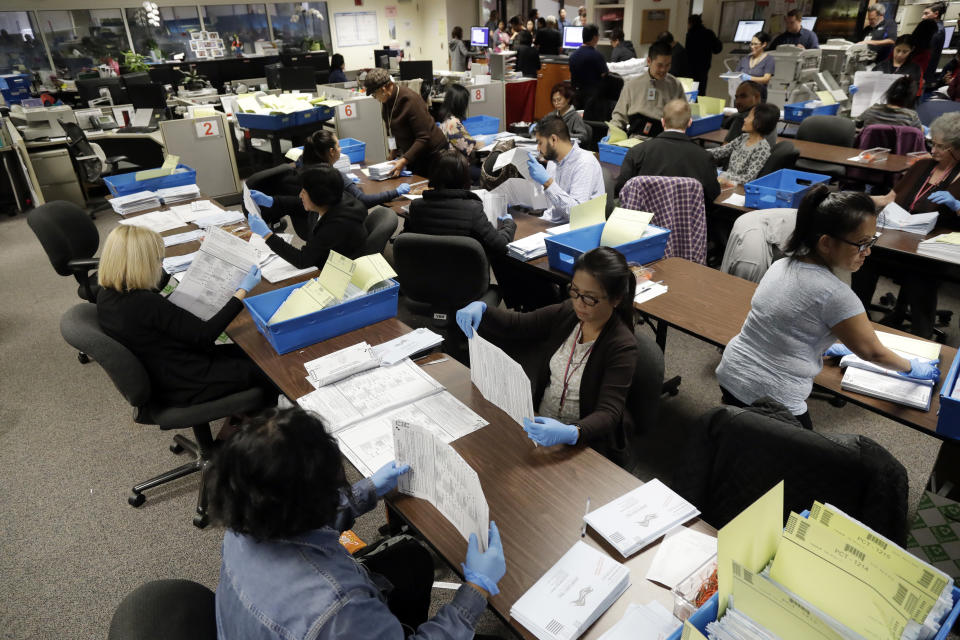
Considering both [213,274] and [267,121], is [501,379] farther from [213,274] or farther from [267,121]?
[267,121]

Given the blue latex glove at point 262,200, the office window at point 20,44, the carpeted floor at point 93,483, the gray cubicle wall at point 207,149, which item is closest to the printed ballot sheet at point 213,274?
the carpeted floor at point 93,483

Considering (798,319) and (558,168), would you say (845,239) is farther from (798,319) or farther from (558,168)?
(558,168)

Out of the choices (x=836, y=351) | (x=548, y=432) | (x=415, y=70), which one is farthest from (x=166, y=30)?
(x=836, y=351)

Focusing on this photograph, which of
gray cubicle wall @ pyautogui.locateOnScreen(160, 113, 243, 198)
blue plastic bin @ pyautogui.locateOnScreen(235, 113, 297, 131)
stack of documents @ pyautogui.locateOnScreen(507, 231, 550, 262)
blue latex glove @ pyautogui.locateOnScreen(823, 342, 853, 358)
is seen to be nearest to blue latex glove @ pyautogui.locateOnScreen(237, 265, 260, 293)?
stack of documents @ pyautogui.locateOnScreen(507, 231, 550, 262)

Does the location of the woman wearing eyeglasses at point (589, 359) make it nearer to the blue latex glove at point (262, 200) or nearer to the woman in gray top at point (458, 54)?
the blue latex glove at point (262, 200)

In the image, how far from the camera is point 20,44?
953 cm

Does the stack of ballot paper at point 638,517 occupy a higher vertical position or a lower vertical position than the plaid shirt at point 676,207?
lower

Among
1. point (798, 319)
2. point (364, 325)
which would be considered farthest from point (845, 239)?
point (364, 325)

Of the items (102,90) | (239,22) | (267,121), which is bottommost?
(267,121)

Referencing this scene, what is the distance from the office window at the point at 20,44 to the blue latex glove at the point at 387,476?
11127mm

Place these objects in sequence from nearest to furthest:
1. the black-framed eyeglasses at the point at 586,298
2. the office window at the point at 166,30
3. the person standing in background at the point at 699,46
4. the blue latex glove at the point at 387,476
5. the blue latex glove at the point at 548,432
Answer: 1. the blue latex glove at the point at 387,476
2. the blue latex glove at the point at 548,432
3. the black-framed eyeglasses at the point at 586,298
4. the person standing in background at the point at 699,46
5. the office window at the point at 166,30

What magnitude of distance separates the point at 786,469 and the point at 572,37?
9.48 m

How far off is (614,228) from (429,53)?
1199cm

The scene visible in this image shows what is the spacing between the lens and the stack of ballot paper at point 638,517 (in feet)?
4.54
